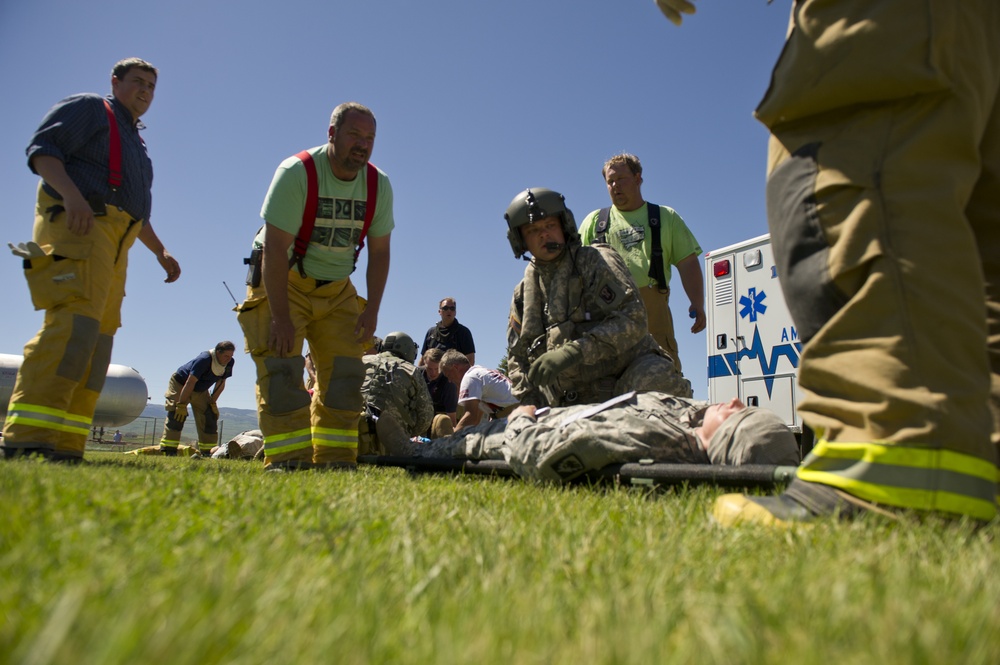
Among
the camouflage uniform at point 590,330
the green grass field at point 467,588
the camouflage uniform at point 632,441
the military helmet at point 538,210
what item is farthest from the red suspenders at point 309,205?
the green grass field at point 467,588

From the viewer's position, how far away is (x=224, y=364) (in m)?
12.2

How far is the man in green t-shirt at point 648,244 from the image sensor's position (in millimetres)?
6352

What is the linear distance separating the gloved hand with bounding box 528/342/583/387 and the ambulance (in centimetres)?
423

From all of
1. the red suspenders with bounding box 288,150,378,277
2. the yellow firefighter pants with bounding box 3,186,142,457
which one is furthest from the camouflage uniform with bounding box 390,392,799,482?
the yellow firefighter pants with bounding box 3,186,142,457

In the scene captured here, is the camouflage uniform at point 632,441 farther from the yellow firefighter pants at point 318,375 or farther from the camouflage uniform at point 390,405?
the camouflage uniform at point 390,405

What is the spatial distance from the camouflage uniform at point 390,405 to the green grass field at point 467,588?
4.33m

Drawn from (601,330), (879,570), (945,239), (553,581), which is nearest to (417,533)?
(553,581)

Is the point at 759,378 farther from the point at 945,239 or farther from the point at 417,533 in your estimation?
the point at 417,533

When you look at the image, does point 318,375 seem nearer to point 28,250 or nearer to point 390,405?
point 390,405

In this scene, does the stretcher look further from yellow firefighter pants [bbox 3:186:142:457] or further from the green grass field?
yellow firefighter pants [bbox 3:186:142:457]

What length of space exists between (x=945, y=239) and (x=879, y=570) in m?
0.89

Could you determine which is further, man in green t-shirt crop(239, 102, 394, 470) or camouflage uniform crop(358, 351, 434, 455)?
camouflage uniform crop(358, 351, 434, 455)

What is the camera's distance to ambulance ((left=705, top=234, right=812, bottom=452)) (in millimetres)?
7957

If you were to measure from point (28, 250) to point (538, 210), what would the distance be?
3.17m
